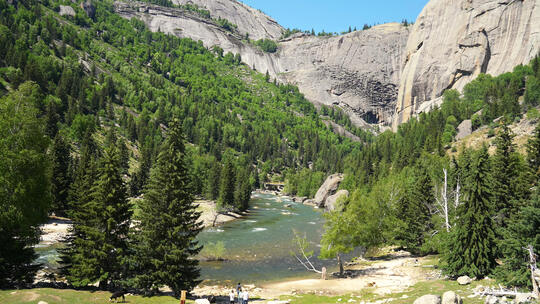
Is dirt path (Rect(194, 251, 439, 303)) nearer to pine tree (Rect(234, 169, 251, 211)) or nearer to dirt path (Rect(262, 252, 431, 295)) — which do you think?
dirt path (Rect(262, 252, 431, 295))

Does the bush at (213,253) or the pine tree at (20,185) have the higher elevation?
the pine tree at (20,185)

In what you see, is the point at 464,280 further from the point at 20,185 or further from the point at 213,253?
the point at 20,185

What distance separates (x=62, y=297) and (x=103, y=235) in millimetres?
5647

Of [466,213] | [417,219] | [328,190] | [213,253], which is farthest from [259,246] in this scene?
[328,190]

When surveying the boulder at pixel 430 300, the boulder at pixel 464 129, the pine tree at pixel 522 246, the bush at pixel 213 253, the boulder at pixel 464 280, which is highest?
the boulder at pixel 464 129

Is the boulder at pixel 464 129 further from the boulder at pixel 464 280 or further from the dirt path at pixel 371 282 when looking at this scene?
the boulder at pixel 464 280

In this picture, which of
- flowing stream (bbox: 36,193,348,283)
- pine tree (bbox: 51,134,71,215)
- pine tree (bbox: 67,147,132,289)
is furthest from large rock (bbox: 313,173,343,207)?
pine tree (bbox: 67,147,132,289)

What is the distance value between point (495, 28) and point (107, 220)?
18619 cm

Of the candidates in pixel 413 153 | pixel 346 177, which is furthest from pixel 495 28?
pixel 346 177

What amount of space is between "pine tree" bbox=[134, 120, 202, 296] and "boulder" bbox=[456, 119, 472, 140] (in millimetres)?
98313

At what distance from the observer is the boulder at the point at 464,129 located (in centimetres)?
10219

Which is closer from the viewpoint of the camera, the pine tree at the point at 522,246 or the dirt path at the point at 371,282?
the pine tree at the point at 522,246

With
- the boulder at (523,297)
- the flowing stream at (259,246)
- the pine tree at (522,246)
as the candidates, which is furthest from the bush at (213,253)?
the boulder at (523,297)

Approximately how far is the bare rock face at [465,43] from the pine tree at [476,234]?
145822 millimetres
